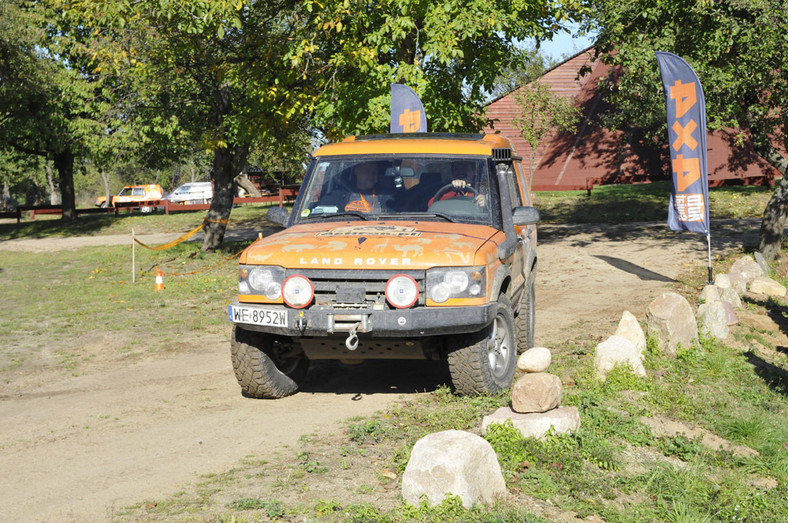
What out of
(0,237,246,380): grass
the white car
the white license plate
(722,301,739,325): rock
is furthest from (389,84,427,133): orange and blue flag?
the white car

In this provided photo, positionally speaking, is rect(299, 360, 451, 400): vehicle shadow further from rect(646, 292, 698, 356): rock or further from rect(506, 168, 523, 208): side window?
rect(646, 292, 698, 356): rock

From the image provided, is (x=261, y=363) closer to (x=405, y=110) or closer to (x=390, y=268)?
(x=390, y=268)

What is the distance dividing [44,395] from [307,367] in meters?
2.62

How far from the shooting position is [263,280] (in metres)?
6.79

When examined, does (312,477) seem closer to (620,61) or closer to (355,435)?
(355,435)

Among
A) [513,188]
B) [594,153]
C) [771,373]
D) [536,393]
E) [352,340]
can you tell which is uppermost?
[594,153]

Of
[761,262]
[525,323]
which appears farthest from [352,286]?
[761,262]

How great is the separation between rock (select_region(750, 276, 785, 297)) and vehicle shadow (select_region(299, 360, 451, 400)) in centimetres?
720

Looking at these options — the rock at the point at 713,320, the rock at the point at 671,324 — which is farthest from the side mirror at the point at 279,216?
the rock at the point at 713,320

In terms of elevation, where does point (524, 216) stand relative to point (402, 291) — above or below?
above

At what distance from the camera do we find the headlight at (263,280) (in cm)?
673

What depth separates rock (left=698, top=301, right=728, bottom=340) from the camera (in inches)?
397

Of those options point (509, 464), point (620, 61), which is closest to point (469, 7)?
point (620, 61)

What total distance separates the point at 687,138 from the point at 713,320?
417 cm
